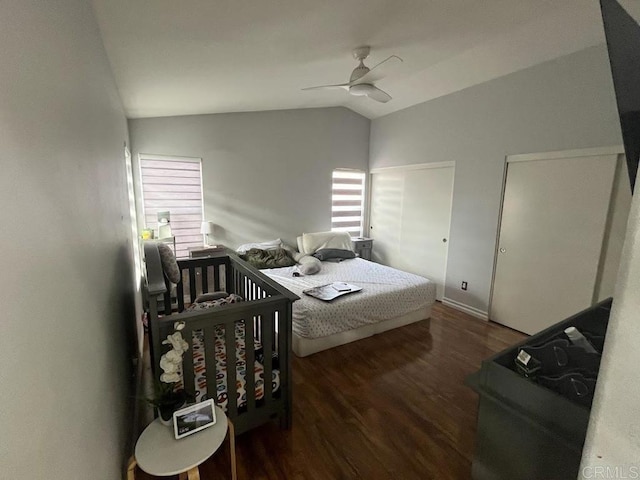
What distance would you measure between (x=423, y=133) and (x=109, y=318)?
14.6 ft

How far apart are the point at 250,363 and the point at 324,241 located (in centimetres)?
310

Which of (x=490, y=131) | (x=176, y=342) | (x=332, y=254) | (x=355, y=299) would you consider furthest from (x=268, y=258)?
(x=490, y=131)

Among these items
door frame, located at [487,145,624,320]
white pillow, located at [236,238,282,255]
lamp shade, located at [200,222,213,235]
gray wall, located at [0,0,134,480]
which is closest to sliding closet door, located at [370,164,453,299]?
door frame, located at [487,145,624,320]

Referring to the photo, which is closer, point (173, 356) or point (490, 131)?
point (173, 356)

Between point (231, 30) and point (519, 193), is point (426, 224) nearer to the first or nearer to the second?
point (519, 193)

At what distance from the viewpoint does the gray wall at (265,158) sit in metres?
3.97

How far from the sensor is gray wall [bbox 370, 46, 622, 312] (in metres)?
2.72

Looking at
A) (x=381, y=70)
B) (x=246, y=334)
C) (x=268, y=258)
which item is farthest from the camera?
(x=268, y=258)

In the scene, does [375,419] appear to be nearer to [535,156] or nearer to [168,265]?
[168,265]

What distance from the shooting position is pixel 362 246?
535cm

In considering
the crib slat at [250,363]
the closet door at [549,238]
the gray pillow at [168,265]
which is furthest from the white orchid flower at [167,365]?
the closet door at [549,238]

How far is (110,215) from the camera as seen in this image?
167cm

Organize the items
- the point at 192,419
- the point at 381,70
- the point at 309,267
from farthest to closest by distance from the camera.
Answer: the point at 309,267, the point at 381,70, the point at 192,419

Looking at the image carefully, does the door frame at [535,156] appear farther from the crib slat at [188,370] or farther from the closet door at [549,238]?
the crib slat at [188,370]
